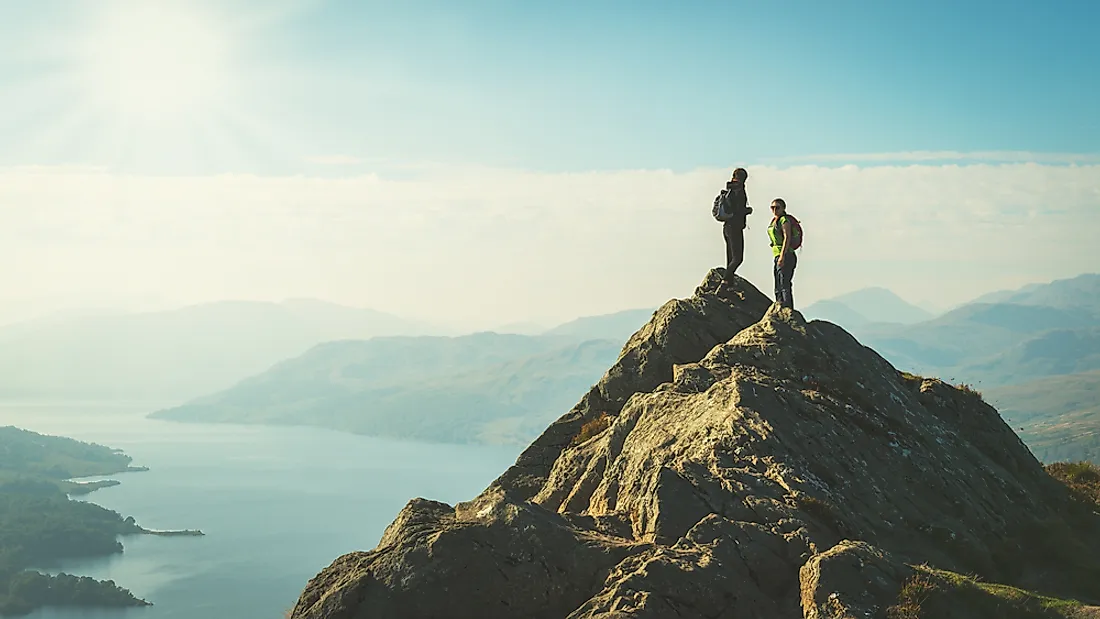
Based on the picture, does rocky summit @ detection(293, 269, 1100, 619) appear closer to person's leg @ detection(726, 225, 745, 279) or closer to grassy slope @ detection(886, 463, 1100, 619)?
grassy slope @ detection(886, 463, 1100, 619)

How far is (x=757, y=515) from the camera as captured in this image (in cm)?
1554

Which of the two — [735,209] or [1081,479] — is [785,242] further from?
[1081,479]

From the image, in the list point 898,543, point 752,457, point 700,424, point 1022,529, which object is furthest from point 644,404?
point 1022,529

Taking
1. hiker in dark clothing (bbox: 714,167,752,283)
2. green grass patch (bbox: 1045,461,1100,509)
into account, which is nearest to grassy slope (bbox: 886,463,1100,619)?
green grass patch (bbox: 1045,461,1100,509)

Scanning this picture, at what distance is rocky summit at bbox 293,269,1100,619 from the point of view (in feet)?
45.7

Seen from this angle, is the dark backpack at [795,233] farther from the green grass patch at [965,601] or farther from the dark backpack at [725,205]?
the green grass patch at [965,601]

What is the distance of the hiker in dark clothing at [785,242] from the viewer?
25.4m

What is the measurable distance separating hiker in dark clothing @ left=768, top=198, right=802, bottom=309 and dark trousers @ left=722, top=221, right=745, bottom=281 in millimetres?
1858

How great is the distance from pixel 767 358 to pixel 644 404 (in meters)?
3.60

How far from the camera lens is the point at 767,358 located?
21641mm

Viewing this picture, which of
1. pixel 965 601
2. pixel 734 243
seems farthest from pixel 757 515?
pixel 734 243

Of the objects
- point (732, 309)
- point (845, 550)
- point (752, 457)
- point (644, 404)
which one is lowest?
point (845, 550)

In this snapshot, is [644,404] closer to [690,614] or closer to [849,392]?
[849,392]

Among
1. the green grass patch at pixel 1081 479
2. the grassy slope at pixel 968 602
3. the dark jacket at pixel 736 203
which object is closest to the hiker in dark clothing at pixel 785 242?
the dark jacket at pixel 736 203
